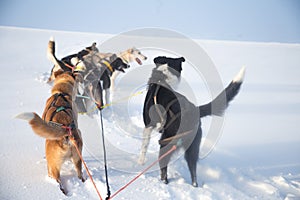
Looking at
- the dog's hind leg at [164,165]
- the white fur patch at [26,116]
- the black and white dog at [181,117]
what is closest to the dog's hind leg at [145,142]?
the black and white dog at [181,117]

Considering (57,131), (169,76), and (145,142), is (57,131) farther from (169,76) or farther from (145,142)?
(169,76)

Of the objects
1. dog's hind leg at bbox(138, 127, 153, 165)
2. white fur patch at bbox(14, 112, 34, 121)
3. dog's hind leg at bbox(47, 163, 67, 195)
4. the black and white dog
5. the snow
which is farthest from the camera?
dog's hind leg at bbox(138, 127, 153, 165)

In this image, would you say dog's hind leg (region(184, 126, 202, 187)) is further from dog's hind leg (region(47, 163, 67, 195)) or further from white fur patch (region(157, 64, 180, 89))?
dog's hind leg (region(47, 163, 67, 195))

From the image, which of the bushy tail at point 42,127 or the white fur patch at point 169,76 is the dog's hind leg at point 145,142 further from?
the bushy tail at point 42,127

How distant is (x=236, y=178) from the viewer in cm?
277

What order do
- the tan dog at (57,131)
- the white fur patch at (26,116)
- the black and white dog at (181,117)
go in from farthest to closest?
the black and white dog at (181,117), the tan dog at (57,131), the white fur patch at (26,116)

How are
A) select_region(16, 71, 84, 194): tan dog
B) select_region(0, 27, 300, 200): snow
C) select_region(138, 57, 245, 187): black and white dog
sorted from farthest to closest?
select_region(138, 57, 245, 187): black and white dog < select_region(0, 27, 300, 200): snow < select_region(16, 71, 84, 194): tan dog

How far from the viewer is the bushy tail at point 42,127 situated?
1.73 metres

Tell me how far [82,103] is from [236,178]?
278cm

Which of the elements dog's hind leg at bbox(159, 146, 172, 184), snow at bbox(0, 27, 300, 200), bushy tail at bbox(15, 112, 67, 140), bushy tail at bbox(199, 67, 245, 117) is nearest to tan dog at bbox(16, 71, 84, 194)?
bushy tail at bbox(15, 112, 67, 140)

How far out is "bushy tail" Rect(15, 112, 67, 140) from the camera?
5.68 ft

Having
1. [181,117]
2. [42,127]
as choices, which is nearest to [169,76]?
[181,117]

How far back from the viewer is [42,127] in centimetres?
183

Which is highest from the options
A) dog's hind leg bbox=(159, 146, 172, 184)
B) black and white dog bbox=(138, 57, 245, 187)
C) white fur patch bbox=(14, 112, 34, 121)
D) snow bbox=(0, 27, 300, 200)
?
white fur patch bbox=(14, 112, 34, 121)
